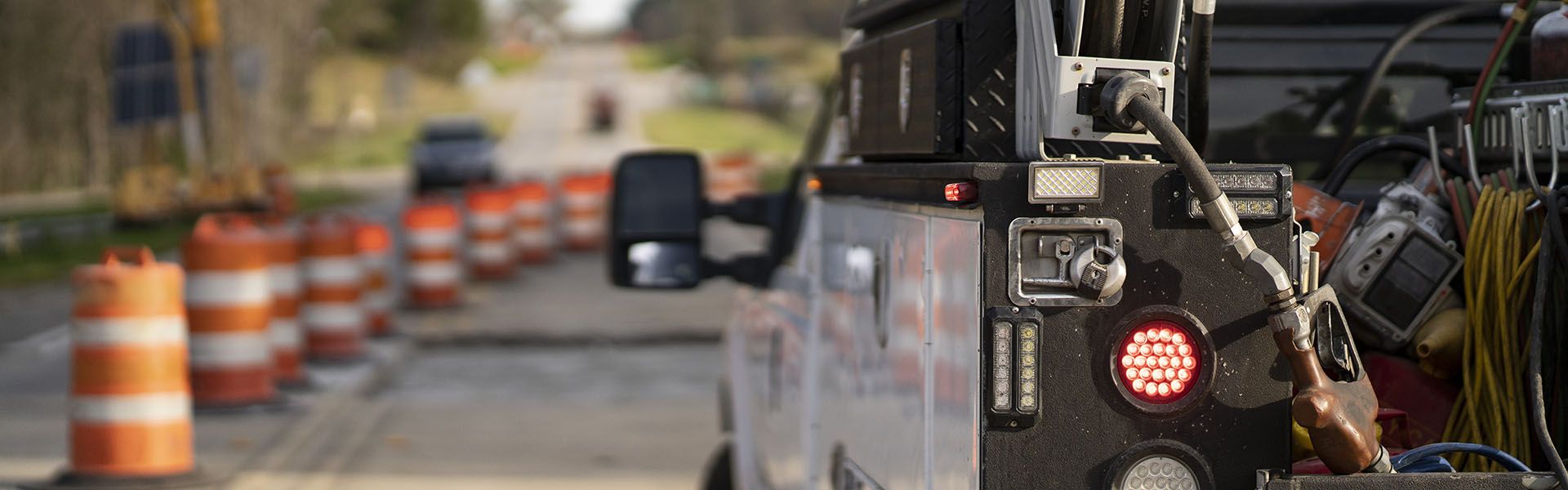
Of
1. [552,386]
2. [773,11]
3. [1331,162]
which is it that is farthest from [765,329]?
[773,11]

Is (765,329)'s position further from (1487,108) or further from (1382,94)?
(1487,108)

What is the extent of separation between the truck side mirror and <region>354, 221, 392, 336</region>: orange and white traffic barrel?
8.66 meters

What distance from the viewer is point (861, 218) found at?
3.62m

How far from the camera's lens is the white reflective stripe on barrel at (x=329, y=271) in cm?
1199

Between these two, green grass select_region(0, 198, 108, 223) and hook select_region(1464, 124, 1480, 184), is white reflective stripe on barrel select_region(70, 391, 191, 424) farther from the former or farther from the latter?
green grass select_region(0, 198, 108, 223)

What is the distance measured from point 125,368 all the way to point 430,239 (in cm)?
847

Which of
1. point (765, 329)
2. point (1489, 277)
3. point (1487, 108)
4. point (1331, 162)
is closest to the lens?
point (1489, 277)

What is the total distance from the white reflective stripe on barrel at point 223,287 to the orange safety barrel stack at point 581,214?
42.0ft

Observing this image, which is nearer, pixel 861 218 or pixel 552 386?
pixel 861 218

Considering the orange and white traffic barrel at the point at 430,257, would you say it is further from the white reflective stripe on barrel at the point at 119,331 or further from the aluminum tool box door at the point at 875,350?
the aluminum tool box door at the point at 875,350

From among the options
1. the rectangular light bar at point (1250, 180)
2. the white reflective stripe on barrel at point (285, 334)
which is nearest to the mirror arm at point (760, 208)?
the rectangular light bar at point (1250, 180)

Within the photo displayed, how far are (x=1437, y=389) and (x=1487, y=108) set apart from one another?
23.3 inches

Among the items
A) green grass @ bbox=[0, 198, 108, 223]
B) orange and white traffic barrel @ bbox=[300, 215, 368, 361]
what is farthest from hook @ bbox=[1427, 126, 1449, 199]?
green grass @ bbox=[0, 198, 108, 223]

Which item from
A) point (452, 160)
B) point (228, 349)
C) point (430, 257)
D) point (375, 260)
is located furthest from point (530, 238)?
point (452, 160)
